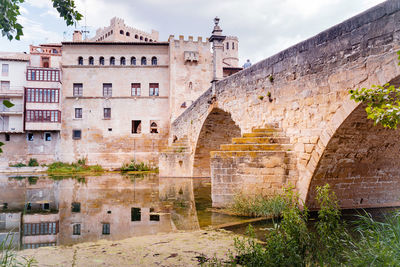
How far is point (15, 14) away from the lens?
9.37 ft

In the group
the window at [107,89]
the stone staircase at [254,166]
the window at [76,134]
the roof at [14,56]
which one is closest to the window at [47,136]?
the window at [76,134]

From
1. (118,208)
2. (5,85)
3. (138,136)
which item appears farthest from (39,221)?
(5,85)

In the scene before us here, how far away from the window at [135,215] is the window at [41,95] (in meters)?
21.3

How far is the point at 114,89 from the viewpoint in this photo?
2753cm

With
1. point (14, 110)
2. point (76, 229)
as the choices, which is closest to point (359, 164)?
point (76, 229)

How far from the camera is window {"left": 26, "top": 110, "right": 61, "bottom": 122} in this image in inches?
1033

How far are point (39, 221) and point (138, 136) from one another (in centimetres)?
2002

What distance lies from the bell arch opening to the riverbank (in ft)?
8.35

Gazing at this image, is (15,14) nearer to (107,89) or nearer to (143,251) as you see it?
(143,251)

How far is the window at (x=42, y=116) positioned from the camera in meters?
26.2

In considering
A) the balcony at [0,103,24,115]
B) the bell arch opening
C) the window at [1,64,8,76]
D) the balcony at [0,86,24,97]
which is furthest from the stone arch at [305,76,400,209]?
the window at [1,64,8,76]

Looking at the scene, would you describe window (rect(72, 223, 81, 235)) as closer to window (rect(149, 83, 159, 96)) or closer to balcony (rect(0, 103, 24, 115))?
window (rect(149, 83, 159, 96))

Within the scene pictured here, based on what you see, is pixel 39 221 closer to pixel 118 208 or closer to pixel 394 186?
pixel 118 208

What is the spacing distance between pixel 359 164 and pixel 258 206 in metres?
2.38
